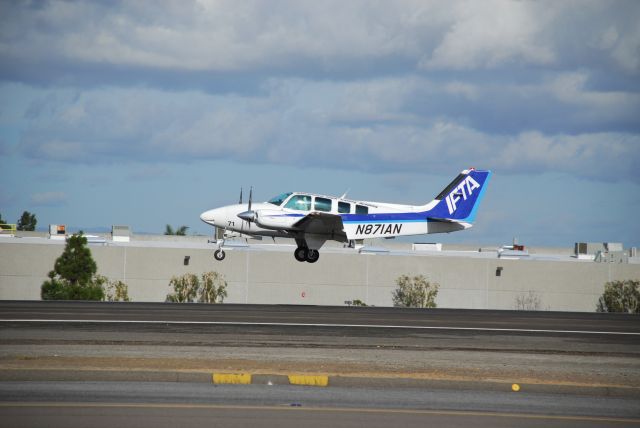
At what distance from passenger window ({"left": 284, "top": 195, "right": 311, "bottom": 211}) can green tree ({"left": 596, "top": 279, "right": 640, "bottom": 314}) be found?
38.5 meters

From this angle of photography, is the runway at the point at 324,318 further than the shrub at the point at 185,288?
No

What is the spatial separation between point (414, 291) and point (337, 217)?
102 ft

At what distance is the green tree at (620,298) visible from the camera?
219ft

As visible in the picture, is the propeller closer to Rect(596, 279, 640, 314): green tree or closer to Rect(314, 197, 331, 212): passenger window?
Rect(314, 197, 331, 212): passenger window

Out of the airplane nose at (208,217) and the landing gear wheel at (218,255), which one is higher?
the airplane nose at (208,217)

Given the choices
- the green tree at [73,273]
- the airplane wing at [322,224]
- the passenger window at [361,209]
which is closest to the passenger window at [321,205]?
the airplane wing at [322,224]

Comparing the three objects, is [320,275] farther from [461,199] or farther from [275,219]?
[275,219]

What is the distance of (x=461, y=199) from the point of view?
129ft

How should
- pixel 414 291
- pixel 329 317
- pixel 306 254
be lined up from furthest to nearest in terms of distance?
pixel 414 291
pixel 306 254
pixel 329 317

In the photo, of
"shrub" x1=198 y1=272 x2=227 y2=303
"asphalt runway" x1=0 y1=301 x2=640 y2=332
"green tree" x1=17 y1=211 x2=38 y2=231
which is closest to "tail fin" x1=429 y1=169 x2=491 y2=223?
"asphalt runway" x1=0 y1=301 x2=640 y2=332

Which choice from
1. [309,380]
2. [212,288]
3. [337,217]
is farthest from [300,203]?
[212,288]

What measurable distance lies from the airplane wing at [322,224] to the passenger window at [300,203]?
0.62 m

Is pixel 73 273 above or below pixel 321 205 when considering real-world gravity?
below

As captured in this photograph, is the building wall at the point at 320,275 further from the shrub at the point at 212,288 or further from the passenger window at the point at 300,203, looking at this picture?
the passenger window at the point at 300,203
